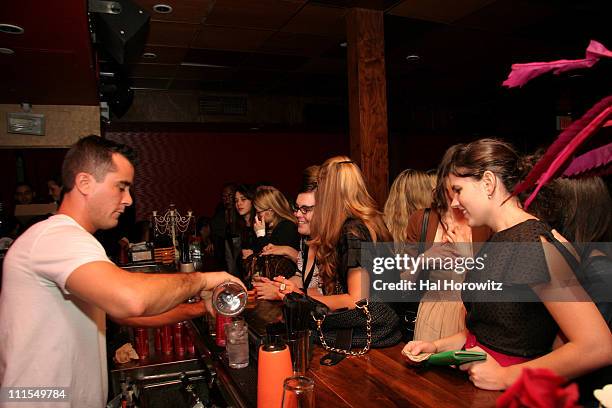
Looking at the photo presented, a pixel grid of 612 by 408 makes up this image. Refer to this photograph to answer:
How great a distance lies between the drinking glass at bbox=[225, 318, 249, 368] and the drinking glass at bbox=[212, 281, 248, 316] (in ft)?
0.38

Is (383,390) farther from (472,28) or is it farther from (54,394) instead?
(472,28)

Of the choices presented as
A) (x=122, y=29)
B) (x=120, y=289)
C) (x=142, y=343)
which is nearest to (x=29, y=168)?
(x=122, y=29)

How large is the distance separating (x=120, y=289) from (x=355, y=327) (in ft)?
2.87

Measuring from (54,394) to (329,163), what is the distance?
1.51 meters

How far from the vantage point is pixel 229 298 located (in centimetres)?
160

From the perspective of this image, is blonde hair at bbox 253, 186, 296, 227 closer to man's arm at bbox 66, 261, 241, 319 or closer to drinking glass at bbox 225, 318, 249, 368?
drinking glass at bbox 225, 318, 249, 368

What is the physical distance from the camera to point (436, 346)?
1543 mm

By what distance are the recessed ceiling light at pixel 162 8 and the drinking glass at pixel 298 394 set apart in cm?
359

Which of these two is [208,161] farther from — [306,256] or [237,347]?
[237,347]

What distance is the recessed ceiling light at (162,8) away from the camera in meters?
3.77

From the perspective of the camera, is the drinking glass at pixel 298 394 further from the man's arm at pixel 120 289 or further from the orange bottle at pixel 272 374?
the man's arm at pixel 120 289

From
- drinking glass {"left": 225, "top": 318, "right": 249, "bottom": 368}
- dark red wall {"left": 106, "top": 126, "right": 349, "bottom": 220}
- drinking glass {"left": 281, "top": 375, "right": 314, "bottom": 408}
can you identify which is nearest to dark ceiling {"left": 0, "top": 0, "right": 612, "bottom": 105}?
dark red wall {"left": 106, "top": 126, "right": 349, "bottom": 220}

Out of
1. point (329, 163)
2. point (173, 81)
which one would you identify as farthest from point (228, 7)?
point (173, 81)

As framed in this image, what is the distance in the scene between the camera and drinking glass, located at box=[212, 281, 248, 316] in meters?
1.57
